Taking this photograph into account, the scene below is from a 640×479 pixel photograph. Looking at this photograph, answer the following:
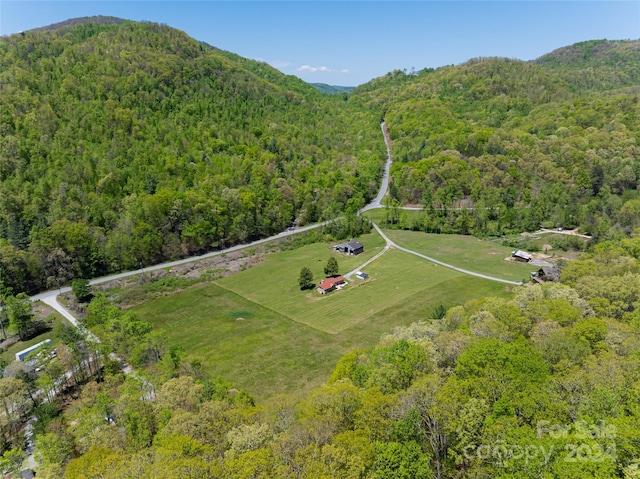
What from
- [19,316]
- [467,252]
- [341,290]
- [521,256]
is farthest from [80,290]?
[521,256]

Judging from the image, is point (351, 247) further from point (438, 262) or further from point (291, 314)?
point (291, 314)

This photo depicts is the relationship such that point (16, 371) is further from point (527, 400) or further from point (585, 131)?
point (585, 131)

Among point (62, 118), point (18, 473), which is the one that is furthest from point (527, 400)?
point (62, 118)

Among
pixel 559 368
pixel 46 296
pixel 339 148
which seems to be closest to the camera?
pixel 559 368

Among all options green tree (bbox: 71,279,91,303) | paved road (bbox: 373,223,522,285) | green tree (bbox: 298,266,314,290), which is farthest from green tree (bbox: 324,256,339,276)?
green tree (bbox: 71,279,91,303)

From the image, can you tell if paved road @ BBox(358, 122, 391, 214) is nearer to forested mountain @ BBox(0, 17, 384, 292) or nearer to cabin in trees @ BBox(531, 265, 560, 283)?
forested mountain @ BBox(0, 17, 384, 292)

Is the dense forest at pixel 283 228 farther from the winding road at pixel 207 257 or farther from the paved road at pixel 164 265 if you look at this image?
the winding road at pixel 207 257
